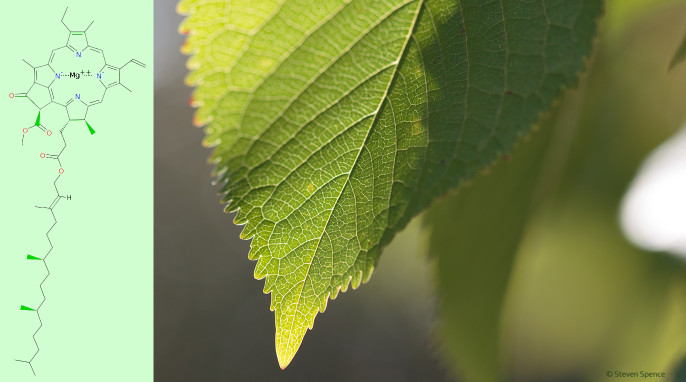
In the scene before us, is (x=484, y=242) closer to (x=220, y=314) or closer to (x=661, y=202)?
(x=661, y=202)

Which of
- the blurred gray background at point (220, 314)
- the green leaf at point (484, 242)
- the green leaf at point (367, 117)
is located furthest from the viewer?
the blurred gray background at point (220, 314)

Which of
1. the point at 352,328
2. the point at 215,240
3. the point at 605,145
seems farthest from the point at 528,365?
the point at 215,240

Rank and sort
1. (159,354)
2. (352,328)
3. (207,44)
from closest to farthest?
1. (207,44)
2. (159,354)
3. (352,328)

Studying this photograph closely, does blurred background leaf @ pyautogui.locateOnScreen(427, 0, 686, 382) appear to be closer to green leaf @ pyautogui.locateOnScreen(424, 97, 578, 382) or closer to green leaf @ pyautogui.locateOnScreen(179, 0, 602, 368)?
green leaf @ pyautogui.locateOnScreen(424, 97, 578, 382)

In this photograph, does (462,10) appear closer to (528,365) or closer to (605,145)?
(605,145)

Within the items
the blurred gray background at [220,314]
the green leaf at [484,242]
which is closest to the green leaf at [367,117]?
the green leaf at [484,242]

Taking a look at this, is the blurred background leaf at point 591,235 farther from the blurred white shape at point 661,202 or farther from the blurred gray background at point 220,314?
the blurred gray background at point 220,314

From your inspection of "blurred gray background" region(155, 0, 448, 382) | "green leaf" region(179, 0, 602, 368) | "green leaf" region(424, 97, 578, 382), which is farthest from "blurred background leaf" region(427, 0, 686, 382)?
"blurred gray background" region(155, 0, 448, 382)
